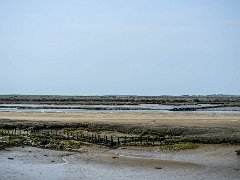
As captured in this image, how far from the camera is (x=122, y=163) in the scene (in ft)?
91.6

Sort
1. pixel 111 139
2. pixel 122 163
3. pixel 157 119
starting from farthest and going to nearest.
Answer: pixel 157 119 < pixel 111 139 < pixel 122 163

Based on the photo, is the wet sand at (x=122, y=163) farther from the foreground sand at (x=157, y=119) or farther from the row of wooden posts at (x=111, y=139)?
the foreground sand at (x=157, y=119)

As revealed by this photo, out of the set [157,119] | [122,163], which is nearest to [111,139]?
[122,163]

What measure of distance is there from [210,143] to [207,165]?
8.45m

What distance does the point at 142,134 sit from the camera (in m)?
41.4

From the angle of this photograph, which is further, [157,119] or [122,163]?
[157,119]

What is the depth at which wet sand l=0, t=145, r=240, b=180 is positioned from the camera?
2423 cm

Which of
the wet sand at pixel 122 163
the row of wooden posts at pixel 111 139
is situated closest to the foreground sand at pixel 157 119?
the row of wooden posts at pixel 111 139

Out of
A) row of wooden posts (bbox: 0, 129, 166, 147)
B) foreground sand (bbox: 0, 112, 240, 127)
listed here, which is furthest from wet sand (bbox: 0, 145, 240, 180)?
foreground sand (bbox: 0, 112, 240, 127)

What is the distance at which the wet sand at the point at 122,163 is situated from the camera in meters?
24.2

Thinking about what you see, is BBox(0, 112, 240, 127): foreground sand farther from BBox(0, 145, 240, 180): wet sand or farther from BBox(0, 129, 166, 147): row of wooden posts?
BBox(0, 145, 240, 180): wet sand

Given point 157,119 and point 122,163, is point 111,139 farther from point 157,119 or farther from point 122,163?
point 157,119

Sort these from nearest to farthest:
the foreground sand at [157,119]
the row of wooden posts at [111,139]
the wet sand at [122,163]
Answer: the wet sand at [122,163], the row of wooden posts at [111,139], the foreground sand at [157,119]

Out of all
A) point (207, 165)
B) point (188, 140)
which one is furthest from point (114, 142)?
point (207, 165)
